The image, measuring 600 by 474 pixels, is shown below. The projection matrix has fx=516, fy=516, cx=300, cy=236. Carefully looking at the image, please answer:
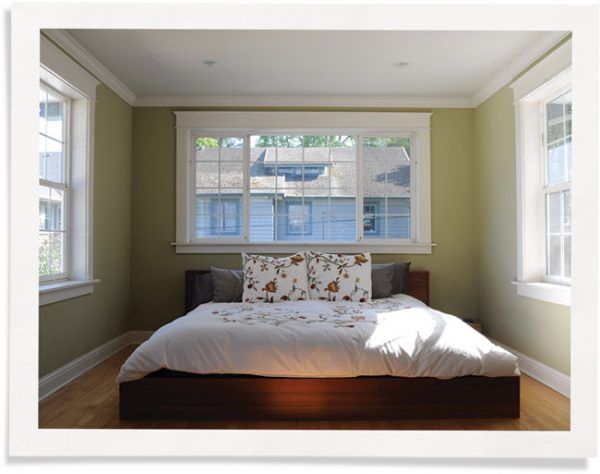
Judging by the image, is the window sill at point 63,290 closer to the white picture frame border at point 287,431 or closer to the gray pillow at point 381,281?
the white picture frame border at point 287,431

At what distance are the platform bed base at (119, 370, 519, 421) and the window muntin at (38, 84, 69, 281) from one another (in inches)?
54.4

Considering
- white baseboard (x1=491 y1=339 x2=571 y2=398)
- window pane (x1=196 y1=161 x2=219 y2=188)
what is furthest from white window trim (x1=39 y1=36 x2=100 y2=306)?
white baseboard (x1=491 y1=339 x2=571 y2=398)

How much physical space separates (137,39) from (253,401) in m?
2.58

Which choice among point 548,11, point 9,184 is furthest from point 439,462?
point 9,184

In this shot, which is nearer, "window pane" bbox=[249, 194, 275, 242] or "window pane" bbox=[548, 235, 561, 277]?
"window pane" bbox=[548, 235, 561, 277]

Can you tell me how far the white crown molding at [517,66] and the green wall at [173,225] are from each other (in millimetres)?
337

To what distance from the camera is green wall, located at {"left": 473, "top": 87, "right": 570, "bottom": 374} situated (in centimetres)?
366

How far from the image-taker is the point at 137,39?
3.62m

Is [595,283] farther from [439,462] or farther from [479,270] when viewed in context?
[479,270]

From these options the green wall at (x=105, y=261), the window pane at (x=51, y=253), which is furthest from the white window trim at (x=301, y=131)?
the window pane at (x=51, y=253)

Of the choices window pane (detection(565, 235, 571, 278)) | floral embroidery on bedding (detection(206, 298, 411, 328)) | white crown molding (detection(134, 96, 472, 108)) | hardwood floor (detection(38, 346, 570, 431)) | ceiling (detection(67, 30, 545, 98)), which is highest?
ceiling (detection(67, 30, 545, 98))

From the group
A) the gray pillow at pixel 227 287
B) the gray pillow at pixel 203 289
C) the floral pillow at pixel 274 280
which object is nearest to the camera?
the floral pillow at pixel 274 280

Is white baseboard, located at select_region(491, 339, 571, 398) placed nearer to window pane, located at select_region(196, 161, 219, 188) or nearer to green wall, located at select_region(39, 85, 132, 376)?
window pane, located at select_region(196, 161, 219, 188)

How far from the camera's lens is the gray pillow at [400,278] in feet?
15.6
